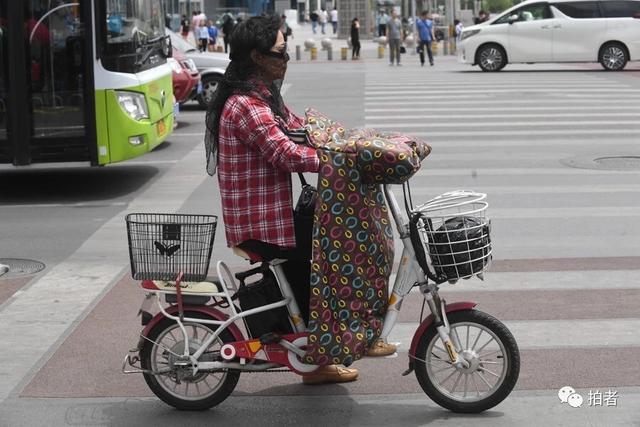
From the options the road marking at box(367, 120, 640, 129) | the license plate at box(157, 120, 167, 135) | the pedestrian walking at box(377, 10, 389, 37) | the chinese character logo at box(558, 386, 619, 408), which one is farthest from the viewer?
the pedestrian walking at box(377, 10, 389, 37)

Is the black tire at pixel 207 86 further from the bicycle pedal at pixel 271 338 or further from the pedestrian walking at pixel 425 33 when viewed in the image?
the bicycle pedal at pixel 271 338

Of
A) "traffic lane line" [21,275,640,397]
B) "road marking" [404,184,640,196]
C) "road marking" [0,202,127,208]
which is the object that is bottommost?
"traffic lane line" [21,275,640,397]

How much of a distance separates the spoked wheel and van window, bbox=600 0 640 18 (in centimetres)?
2491

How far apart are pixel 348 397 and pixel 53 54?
7.10 m

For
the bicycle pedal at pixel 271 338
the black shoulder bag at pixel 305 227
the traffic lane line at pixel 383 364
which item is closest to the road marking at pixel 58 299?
the traffic lane line at pixel 383 364

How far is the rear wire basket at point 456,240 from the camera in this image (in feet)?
16.4

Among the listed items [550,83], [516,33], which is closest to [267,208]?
[550,83]

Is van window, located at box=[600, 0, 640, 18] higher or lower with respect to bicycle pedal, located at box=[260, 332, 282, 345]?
higher

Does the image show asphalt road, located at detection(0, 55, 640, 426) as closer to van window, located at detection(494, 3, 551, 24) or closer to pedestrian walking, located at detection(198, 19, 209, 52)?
van window, located at detection(494, 3, 551, 24)

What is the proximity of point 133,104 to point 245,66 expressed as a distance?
6872mm

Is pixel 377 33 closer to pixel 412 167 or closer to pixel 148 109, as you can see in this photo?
pixel 148 109

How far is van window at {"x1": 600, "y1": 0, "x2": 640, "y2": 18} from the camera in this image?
2872 centimetres

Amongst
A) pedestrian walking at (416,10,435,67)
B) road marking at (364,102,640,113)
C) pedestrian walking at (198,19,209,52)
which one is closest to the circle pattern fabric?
road marking at (364,102,640,113)

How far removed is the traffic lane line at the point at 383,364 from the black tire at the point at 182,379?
0.33m
